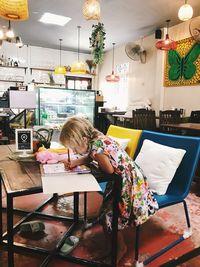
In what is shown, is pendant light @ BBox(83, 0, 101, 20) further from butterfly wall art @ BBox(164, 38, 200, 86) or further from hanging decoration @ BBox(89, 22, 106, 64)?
butterfly wall art @ BBox(164, 38, 200, 86)

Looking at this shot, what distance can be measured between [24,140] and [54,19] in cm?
493

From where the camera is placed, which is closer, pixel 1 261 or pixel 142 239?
pixel 1 261

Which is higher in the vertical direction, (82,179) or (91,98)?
(91,98)

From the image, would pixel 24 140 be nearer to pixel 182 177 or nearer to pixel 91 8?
pixel 182 177

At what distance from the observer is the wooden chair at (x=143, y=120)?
Result: 489cm

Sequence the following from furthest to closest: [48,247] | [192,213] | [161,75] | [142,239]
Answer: [161,75], [192,213], [142,239], [48,247]

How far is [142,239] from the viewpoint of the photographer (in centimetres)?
198

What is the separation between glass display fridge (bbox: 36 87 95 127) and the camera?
4.67 metres

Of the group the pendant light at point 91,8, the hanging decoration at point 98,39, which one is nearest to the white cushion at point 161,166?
the pendant light at point 91,8

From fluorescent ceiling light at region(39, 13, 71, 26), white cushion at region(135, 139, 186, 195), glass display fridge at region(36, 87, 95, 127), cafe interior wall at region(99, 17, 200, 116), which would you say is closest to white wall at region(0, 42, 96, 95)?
cafe interior wall at region(99, 17, 200, 116)

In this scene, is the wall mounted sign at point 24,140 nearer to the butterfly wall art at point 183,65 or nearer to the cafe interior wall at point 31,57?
the butterfly wall art at point 183,65

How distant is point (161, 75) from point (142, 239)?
5227 millimetres

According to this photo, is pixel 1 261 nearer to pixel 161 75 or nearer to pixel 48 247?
pixel 48 247

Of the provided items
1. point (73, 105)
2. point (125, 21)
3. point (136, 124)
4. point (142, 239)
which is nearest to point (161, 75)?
point (125, 21)
